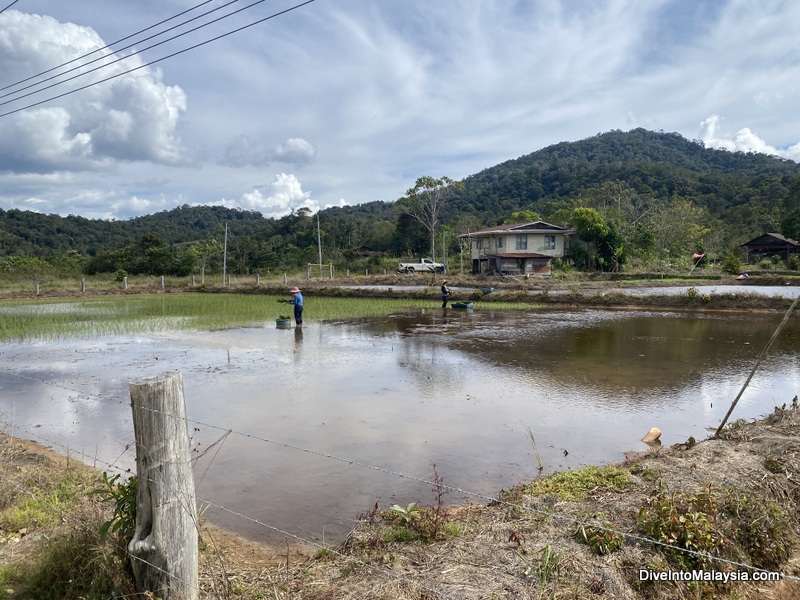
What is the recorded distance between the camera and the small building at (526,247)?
142ft

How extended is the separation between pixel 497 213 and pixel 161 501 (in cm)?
8258

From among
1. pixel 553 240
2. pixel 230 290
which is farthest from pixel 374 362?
pixel 553 240

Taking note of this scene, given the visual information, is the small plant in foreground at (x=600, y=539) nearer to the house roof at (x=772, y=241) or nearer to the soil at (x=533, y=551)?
the soil at (x=533, y=551)

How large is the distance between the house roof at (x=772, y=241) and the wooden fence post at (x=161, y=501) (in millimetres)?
54802

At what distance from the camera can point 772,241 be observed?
4697cm

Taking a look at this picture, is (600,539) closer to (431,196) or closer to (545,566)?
(545,566)

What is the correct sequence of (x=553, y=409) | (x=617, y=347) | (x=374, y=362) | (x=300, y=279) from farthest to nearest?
(x=300, y=279)
(x=617, y=347)
(x=374, y=362)
(x=553, y=409)

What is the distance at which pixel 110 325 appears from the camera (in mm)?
20062

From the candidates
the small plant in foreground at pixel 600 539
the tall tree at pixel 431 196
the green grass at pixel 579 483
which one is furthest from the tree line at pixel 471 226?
the small plant in foreground at pixel 600 539

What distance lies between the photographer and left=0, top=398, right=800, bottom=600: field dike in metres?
3.24

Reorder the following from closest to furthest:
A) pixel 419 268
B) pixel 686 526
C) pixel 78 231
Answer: pixel 686 526 < pixel 419 268 < pixel 78 231

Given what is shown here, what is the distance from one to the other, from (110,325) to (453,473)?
1849cm

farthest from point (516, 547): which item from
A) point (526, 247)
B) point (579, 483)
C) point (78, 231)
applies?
point (78, 231)

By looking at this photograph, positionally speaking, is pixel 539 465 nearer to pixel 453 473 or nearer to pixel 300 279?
pixel 453 473
